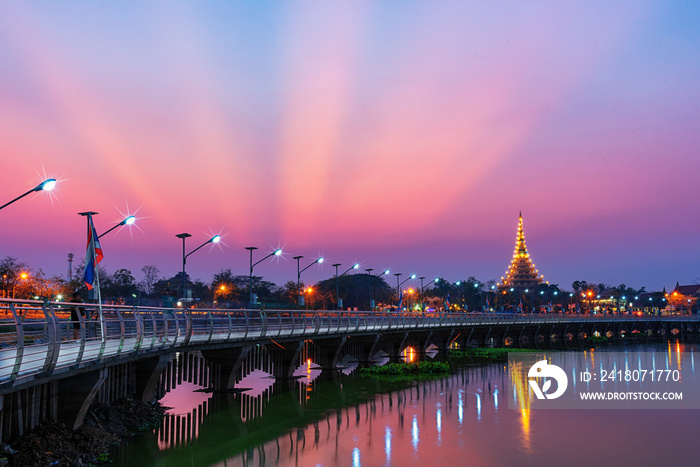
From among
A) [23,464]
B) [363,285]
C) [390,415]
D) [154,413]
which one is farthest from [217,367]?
[363,285]

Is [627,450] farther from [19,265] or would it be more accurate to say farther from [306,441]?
[19,265]

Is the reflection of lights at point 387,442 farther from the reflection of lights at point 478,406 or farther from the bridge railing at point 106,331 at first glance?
the bridge railing at point 106,331

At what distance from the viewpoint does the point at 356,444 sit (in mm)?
23172

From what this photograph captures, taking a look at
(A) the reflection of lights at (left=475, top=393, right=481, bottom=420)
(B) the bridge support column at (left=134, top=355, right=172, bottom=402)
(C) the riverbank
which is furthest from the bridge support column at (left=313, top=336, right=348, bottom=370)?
(C) the riverbank

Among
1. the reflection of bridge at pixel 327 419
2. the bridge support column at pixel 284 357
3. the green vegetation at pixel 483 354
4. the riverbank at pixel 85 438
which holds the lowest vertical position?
the reflection of bridge at pixel 327 419

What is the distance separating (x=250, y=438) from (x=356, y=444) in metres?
4.17

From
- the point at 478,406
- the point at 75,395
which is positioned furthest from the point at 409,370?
the point at 75,395

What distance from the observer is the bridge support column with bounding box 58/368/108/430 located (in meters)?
19.3

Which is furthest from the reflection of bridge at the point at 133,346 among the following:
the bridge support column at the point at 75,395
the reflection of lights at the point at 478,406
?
the reflection of lights at the point at 478,406

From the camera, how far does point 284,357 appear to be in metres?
41.0

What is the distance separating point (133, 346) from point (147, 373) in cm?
382

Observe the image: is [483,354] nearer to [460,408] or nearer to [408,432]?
[460,408]

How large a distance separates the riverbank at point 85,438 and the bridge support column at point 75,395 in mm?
417

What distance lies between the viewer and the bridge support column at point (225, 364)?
34.0 metres
